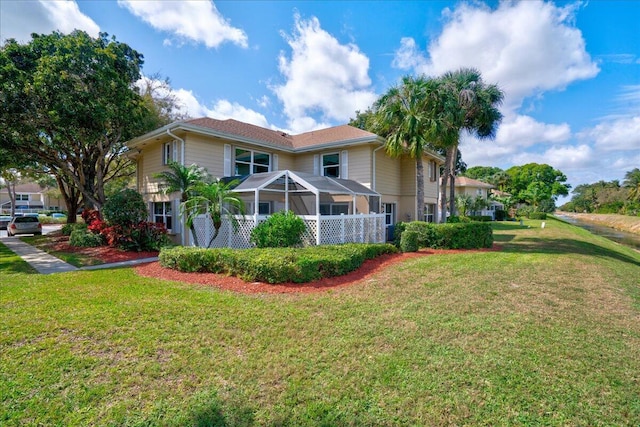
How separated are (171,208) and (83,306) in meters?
9.94

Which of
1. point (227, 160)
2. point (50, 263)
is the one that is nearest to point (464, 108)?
point (227, 160)

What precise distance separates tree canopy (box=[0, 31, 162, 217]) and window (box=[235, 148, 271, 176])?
5.39 m

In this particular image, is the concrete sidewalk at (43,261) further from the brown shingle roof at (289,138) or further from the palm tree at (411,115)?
the palm tree at (411,115)

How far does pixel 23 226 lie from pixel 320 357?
27161mm

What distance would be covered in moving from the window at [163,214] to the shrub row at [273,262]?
634cm

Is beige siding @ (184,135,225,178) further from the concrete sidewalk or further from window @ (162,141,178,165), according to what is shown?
the concrete sidewalk

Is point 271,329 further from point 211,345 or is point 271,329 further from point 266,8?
point 266,8

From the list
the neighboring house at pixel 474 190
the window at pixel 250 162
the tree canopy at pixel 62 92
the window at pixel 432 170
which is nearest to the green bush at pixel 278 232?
the window at pixel 250 162

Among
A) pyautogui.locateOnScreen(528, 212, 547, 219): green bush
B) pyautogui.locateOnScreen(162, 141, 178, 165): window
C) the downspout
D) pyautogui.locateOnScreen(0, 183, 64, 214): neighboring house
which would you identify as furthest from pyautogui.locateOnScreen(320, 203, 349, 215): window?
pyautogui.locateOnScreen(0, 183, 64, 214): neighboring house

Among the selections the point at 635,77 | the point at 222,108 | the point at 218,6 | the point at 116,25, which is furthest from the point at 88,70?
the point at 635,77

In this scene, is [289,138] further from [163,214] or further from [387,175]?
[163,214]

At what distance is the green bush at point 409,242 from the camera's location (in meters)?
12.3

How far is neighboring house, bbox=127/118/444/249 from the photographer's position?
43.2 feet

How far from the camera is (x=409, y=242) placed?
1228 cm
